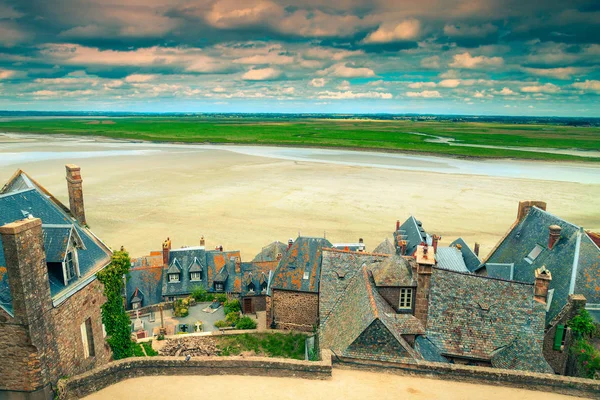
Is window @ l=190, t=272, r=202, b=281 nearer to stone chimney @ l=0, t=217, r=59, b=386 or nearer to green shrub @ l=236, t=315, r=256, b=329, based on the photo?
green shrub @ l=236, t=315, r=256, b=329

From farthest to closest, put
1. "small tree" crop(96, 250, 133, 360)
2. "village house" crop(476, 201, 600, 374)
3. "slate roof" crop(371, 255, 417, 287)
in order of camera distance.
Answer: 1. "village house" crop(476, 201, 600, 374)
2. "slate roof" crop(371, 255, 417, 287)
3. "small tree" crop(96, 250, 133, 360)

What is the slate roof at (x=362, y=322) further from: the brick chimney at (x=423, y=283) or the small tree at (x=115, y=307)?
the small tree at (x=115, y=307)

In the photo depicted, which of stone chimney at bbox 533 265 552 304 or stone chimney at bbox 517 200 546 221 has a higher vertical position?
stone chimney at bbox 517 200 546 221

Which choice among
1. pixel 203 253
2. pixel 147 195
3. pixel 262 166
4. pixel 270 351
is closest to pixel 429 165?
pixel 262 166

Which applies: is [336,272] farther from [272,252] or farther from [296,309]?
[272,252]

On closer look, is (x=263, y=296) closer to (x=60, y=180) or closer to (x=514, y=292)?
(x=514, y=292)

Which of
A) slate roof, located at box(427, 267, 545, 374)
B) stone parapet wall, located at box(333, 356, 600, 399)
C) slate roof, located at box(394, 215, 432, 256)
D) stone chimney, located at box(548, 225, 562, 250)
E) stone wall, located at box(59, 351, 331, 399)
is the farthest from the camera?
slate roof, located at box(394, 215, 432, 256)

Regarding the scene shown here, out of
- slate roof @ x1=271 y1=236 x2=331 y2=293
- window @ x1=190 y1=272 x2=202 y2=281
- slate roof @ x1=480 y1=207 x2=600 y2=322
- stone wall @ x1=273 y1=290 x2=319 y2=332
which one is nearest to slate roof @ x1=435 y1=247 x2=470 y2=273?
slate roof @ x1=480 y1=207 x2=600 y2=322
